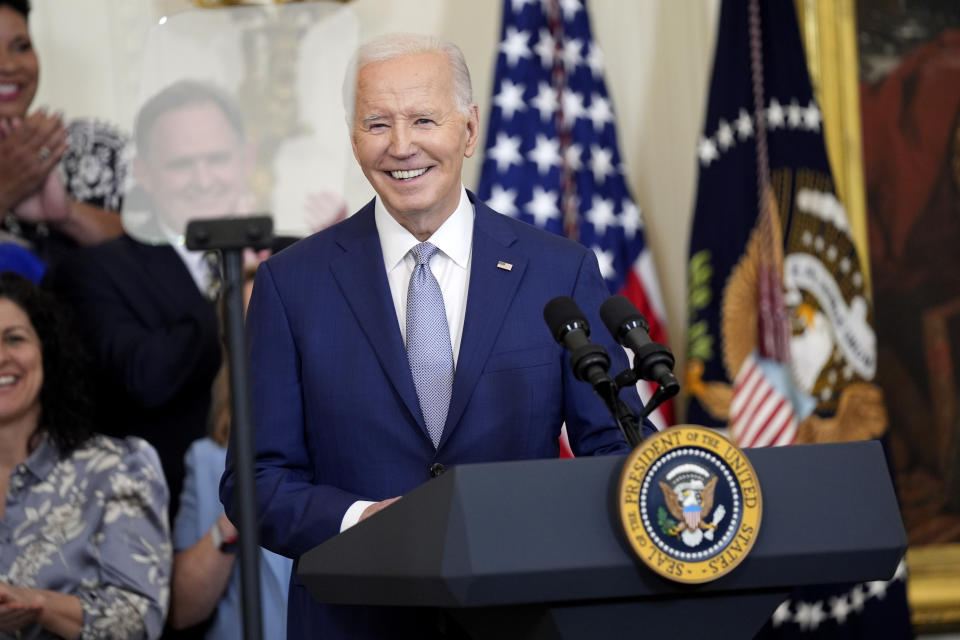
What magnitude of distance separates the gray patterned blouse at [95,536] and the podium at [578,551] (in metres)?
1.72

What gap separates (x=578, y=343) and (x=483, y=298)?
44cm

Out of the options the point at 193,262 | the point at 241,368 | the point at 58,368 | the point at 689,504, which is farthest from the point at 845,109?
the point at 241,368

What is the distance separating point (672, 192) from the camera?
4836 mm

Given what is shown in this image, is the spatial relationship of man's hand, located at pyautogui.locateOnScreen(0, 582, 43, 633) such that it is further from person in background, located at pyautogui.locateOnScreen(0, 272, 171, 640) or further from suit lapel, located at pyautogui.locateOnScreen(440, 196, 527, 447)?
suit lapel, located at pyautogui.locateOnScreen(440, 196, 527, 447)

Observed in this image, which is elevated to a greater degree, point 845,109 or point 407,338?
point 845,109

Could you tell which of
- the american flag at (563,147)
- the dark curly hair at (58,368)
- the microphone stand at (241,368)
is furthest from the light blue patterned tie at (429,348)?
the american flag at (563,147)

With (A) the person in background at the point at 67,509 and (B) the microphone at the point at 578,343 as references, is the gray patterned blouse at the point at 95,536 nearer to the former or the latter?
(A) the person in background at the point at 67,509

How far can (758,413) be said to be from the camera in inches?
171

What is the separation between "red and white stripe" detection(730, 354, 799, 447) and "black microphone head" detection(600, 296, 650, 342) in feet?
8.94

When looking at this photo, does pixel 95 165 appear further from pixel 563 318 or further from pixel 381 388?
pixel 563 318

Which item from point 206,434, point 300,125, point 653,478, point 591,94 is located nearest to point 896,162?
point 591,94

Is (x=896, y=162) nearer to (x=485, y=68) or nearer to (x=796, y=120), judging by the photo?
(x=796, y=120)

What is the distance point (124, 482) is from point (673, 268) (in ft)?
7.69

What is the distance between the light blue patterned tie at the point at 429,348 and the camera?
201 cm
